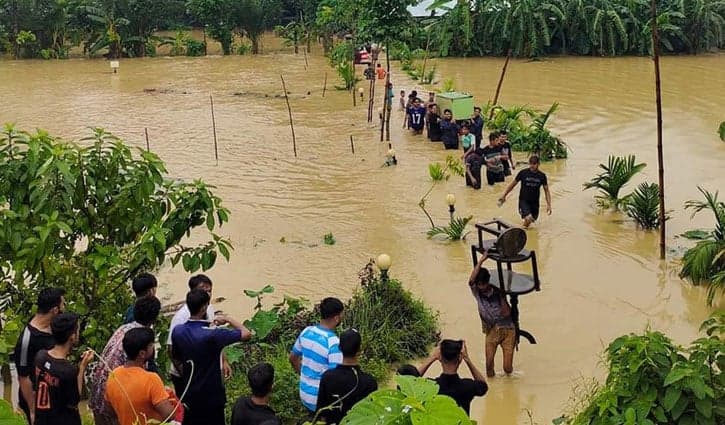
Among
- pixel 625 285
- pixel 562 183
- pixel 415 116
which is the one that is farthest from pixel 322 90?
pixel 625 285

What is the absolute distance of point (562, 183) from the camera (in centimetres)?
1355

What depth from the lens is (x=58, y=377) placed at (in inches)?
173

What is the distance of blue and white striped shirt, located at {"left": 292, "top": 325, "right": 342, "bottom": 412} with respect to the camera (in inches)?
192

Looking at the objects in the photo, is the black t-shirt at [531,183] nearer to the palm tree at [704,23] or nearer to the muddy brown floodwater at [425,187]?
the muddy brown floodwater at [425,187]

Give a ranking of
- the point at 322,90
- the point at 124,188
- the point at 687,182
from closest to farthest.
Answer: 1. the point at 124,188
2. the point at 687,182
3. the point at 322,90

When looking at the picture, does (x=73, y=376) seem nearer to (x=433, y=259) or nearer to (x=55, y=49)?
(x=433, y=259)

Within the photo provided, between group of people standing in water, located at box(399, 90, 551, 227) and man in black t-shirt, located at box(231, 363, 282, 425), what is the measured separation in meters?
7.20

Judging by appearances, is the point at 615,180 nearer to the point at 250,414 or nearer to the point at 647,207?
the point at 647,207

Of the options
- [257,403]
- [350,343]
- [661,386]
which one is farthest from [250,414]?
[661,386]

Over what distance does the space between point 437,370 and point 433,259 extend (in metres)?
3.11

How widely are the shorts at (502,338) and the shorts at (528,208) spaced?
443cm

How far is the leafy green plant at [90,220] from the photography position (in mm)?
5957

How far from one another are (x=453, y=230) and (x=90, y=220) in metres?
5.54

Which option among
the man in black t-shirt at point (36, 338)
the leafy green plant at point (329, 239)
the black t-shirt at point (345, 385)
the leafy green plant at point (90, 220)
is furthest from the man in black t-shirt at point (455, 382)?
the leafy green plant at point (329, 239)
